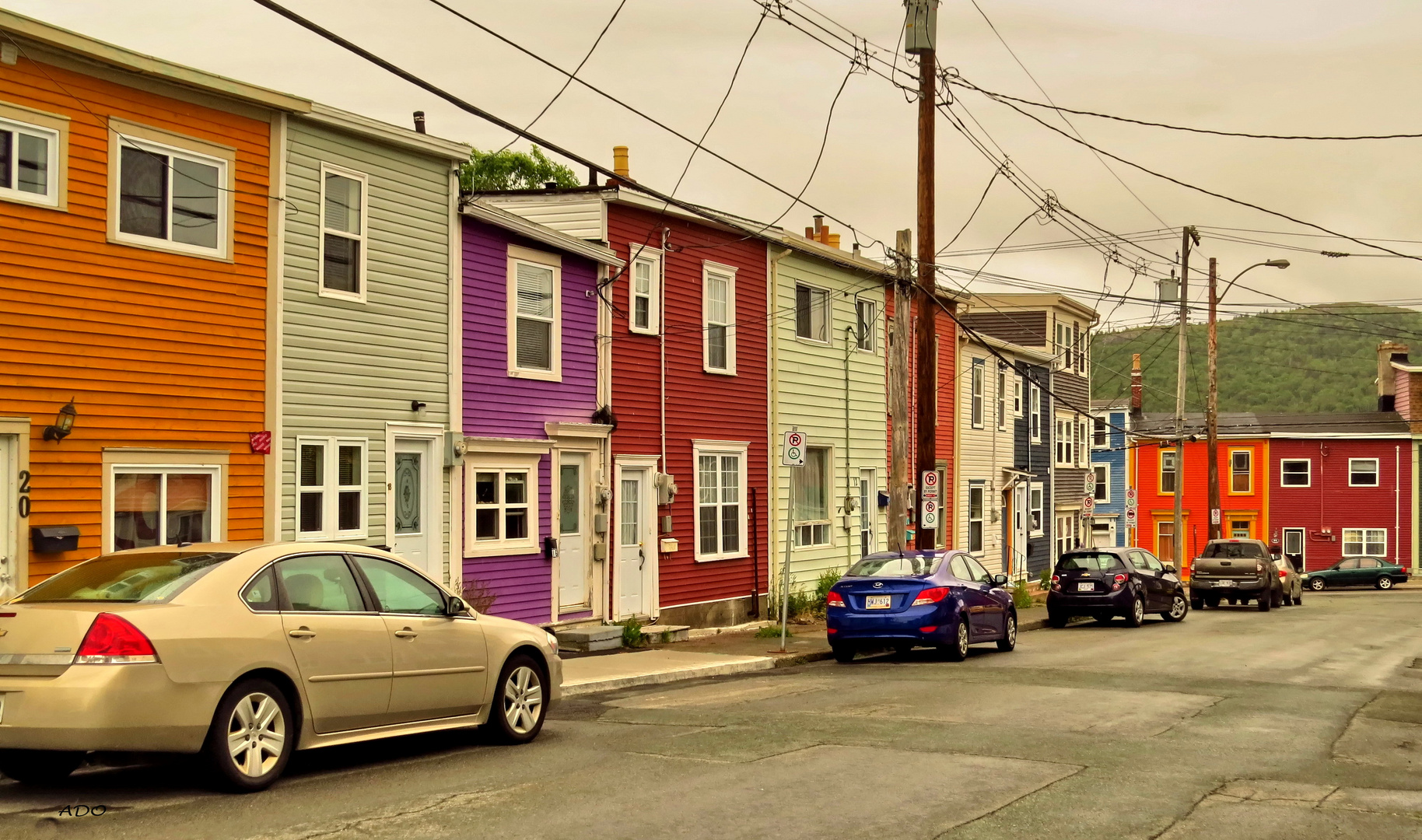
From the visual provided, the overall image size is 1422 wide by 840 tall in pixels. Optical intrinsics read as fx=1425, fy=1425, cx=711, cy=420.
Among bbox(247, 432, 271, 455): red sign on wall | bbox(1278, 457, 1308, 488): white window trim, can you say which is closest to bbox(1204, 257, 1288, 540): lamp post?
bbox(1278, 457, 1308, 488): white window trim

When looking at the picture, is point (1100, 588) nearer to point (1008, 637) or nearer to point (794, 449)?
point (1008, 637)

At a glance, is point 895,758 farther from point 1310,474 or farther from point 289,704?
point 1310,474

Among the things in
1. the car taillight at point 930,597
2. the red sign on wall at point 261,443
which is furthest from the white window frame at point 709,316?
the red sign on wall at point 261,443

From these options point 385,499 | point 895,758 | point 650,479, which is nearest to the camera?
point 895,758

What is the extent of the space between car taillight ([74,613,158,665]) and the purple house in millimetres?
10606

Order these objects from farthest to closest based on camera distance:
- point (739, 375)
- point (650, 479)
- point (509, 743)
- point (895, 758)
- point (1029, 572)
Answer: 1. point (1029, 572)
2. point (739, 375)
3. point (650, 479)
4. point (509, 743)
5. point (895, 758)

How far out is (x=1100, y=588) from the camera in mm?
26359

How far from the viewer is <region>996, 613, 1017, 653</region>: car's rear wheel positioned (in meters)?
20.5

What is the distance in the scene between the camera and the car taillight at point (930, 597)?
730 inches

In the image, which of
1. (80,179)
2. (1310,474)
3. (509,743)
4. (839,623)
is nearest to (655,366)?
(839,623)

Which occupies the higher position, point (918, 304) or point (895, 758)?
point (918, 304)

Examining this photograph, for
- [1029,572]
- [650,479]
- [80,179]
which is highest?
[80,179]

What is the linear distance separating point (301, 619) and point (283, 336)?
756 centimetres

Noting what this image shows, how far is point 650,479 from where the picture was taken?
22750mm
